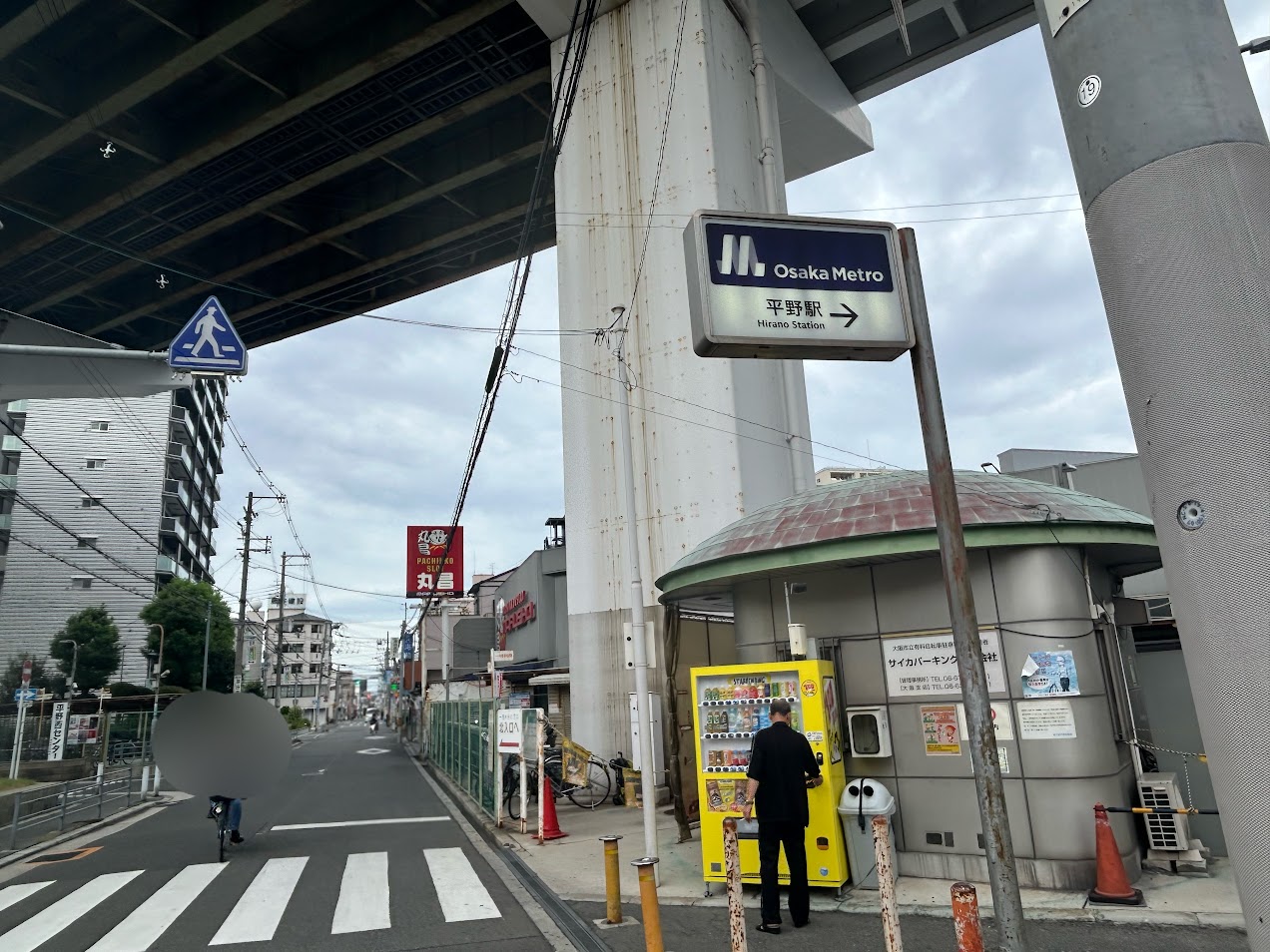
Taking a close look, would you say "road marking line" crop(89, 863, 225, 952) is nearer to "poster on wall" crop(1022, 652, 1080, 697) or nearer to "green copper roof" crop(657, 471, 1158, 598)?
"green copper roof" crop(657, 471, 1158, 598)

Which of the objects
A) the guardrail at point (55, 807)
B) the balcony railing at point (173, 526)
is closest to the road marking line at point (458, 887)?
Result: the guardrail at point (55, 807)

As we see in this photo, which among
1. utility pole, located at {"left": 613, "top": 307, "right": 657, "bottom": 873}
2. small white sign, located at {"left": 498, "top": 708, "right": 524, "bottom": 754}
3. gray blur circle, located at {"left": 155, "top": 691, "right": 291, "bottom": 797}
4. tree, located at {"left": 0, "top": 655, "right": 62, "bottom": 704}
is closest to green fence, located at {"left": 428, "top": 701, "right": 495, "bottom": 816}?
small white sign, located at {"left": 498, "top": 708, "right": 524, "bottom": 754}

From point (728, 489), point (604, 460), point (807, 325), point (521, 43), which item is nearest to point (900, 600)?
point (807, 325)

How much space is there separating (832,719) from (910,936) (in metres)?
2.31

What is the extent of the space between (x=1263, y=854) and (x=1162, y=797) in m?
7.08

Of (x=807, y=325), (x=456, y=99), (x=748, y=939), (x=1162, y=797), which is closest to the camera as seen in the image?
(x=807, y=325)

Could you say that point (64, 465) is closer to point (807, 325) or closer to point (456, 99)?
point (456, 99)

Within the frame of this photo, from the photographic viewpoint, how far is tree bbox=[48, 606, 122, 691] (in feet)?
149

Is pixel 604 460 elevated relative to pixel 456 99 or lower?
lower

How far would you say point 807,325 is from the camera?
4.69m

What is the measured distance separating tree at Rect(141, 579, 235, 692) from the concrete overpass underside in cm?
1690

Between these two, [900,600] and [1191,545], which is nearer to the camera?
[1191,545]

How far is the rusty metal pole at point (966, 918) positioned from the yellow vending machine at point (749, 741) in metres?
4.20

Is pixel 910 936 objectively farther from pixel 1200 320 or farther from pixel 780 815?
pixel 1200 320
